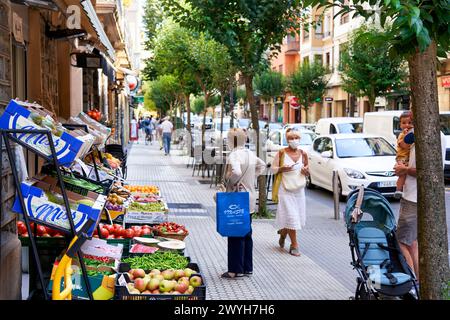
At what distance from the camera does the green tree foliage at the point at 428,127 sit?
4.63m

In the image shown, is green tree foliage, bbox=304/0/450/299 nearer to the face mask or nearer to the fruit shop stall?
the fruit shop stall

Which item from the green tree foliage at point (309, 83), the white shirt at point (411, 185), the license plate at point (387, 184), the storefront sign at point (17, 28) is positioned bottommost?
the license plate at point (387, 184)

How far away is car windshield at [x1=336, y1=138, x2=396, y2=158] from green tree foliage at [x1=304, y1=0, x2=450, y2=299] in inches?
464

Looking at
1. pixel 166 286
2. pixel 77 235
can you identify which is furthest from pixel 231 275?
pixel 77 235

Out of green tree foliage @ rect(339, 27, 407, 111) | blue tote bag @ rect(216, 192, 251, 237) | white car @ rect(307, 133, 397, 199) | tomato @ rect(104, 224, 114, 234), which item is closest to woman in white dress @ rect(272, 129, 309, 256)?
blue tote bag @ rect(216, 192, 251, 237)

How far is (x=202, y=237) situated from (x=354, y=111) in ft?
128

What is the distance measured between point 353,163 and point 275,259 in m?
7.23

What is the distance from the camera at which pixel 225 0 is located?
43.8 feet

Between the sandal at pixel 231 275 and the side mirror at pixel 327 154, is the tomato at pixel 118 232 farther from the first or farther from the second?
the side mirror at pixel 327 154

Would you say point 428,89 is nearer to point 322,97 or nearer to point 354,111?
point 354,111

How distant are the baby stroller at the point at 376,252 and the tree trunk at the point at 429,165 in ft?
4.10

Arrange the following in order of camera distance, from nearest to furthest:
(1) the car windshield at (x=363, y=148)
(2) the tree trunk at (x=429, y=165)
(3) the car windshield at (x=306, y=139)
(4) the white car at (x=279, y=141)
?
(2) the tree trunk at (x=429, y=165) → (1) the car windshield at (x=363, y=148) → (4) the white car at (x=279, y=141) → (3) the car windshield at (x=306, y=139)

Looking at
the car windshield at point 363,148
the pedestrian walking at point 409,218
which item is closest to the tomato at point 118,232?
the pedestrian walking at point 409,218

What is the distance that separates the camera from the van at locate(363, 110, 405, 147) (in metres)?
21.4
